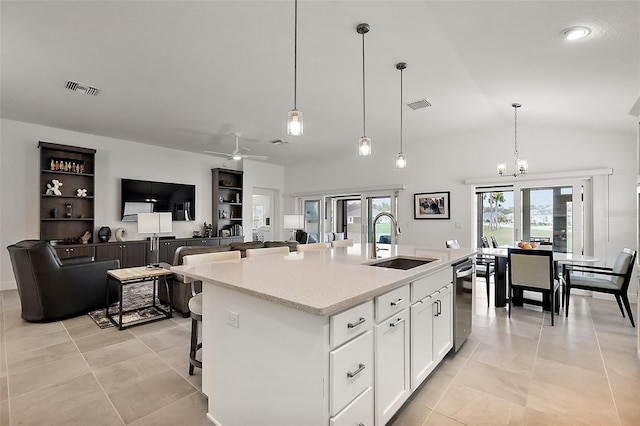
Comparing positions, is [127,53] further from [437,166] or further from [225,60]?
[437,166]

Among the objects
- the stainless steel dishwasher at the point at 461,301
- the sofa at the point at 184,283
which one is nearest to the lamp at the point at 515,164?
the stainless steel dishwasher at the point at 461,301

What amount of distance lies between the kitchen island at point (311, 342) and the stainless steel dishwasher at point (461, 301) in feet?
2.01

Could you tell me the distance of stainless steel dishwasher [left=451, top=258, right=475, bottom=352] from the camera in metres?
2.60

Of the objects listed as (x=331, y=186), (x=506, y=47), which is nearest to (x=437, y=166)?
(x=331, y=186)

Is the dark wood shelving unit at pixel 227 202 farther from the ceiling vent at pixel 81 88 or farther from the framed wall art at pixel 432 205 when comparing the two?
the framed wall art at pixel 432 205

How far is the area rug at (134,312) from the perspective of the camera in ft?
11.5

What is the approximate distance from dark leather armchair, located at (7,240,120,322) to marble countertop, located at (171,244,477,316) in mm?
2594

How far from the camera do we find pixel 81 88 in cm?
378

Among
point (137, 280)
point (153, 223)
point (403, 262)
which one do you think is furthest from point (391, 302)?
point (153, 223)

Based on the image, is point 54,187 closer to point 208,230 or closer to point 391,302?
point 208,230

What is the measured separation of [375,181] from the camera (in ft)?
23.7

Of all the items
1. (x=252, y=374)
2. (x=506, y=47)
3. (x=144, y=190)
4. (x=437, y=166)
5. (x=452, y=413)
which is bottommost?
(x=452, y=413)

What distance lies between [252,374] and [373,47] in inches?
116

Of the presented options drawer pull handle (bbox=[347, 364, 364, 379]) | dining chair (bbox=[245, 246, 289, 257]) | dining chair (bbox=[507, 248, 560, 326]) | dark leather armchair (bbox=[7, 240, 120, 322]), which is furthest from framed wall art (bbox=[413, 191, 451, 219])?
dark leather armchair (bbox=[7, 240, 120, 322])
